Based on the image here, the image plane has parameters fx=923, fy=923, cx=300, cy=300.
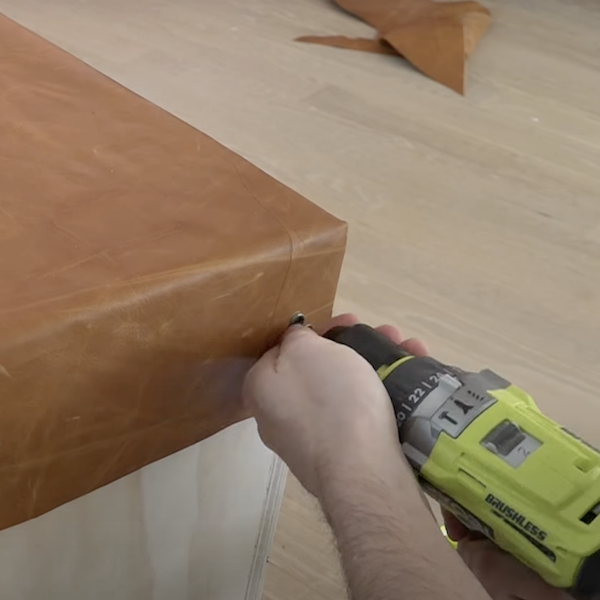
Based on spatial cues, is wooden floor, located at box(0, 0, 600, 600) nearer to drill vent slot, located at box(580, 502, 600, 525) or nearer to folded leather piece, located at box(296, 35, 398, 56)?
folded leather piece, located at box(296, 35, 398, 56)

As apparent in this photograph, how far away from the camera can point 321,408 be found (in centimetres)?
54

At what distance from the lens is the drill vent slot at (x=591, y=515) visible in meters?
0.50

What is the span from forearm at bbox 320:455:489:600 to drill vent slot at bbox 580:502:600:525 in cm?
7

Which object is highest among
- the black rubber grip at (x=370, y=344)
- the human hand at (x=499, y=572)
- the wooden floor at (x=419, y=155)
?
the black rubber grip at (x=370, y=344)

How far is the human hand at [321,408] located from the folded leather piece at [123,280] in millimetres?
32

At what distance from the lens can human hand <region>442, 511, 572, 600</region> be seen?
61 centimetres

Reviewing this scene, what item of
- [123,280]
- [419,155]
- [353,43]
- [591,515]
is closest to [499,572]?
[591,515]

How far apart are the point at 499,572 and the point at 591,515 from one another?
0.46 ft

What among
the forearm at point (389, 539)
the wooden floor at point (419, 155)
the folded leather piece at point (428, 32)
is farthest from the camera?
the folded leather piece at point (428, 32)

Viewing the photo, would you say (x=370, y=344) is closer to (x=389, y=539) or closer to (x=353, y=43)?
(x=389, y=539)

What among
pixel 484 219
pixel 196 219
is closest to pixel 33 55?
pixel 196 219

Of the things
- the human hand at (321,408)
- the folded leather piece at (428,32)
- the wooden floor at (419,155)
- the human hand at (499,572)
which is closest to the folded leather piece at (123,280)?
the human hand at (321,408)

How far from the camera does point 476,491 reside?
20.3 inches

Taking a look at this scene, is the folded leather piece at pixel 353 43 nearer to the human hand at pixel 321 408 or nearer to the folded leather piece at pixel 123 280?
the folded leather piece at pixel 123 280
